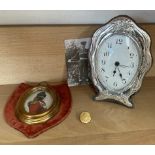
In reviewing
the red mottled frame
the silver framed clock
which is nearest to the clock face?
the silver framed clock

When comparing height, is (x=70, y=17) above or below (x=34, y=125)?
above

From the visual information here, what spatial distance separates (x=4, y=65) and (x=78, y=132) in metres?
0.27

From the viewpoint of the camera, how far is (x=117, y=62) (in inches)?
24.5

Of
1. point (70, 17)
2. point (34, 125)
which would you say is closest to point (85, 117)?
point (34, 125)

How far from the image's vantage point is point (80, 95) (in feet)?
2.23

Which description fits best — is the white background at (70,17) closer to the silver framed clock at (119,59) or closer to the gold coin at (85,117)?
the silver framed clock at (119,59)

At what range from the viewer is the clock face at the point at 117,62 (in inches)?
23.7

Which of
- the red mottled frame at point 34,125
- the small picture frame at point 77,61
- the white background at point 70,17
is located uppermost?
the white background at point 70,17

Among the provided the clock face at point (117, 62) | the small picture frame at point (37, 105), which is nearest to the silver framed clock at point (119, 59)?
the clock face at point (117, 62)

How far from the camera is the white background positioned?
2.08 feet

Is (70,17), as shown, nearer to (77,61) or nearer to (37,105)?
(77,61)
